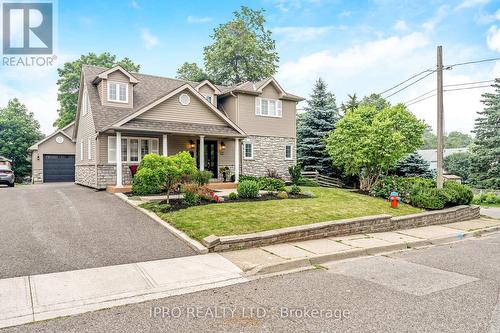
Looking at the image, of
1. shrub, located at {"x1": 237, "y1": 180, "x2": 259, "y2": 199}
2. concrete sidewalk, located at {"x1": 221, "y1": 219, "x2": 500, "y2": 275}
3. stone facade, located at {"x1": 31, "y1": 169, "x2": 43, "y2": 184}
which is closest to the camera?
concrete sidewalk, located at {"x1": 221, "y1": 219, "x2": 500, "y2": 275}

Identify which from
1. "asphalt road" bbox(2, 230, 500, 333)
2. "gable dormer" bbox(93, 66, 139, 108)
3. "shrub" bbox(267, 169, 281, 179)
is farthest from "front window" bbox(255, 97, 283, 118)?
"asphalt road" bbox(2, 230, 500, 333)

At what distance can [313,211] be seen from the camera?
10953 mm

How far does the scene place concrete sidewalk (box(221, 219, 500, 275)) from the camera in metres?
6.38

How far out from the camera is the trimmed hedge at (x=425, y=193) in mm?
13180

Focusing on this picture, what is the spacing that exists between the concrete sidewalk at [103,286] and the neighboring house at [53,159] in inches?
987

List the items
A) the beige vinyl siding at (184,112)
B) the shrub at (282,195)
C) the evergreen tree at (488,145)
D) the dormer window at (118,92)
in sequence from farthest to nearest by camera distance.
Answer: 1. the evergreen tree at (488,145)
2. the dormer window at (118,92)
3. the beige vinyl siding at (184,112)
4. the shrub at (282,195)

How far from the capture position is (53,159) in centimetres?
2762

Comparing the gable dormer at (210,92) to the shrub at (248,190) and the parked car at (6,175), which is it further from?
the parked car at (6,175)

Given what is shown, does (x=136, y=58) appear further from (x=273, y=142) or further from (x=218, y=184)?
(x=218, y=184)

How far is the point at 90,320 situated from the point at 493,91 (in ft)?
126

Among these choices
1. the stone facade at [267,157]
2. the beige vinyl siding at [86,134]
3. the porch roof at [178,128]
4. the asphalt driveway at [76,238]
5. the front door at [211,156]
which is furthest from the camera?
the stone facade at [267,157]

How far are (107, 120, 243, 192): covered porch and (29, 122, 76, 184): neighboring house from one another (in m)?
12.7

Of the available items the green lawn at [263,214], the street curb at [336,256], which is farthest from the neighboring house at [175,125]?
the street curb at [336,256]

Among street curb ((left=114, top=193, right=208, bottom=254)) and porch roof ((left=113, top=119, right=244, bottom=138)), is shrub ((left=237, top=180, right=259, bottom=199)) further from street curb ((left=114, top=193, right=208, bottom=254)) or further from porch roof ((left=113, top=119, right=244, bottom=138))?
porch roof ((left=113, top=119, right=244, bottom=138))
